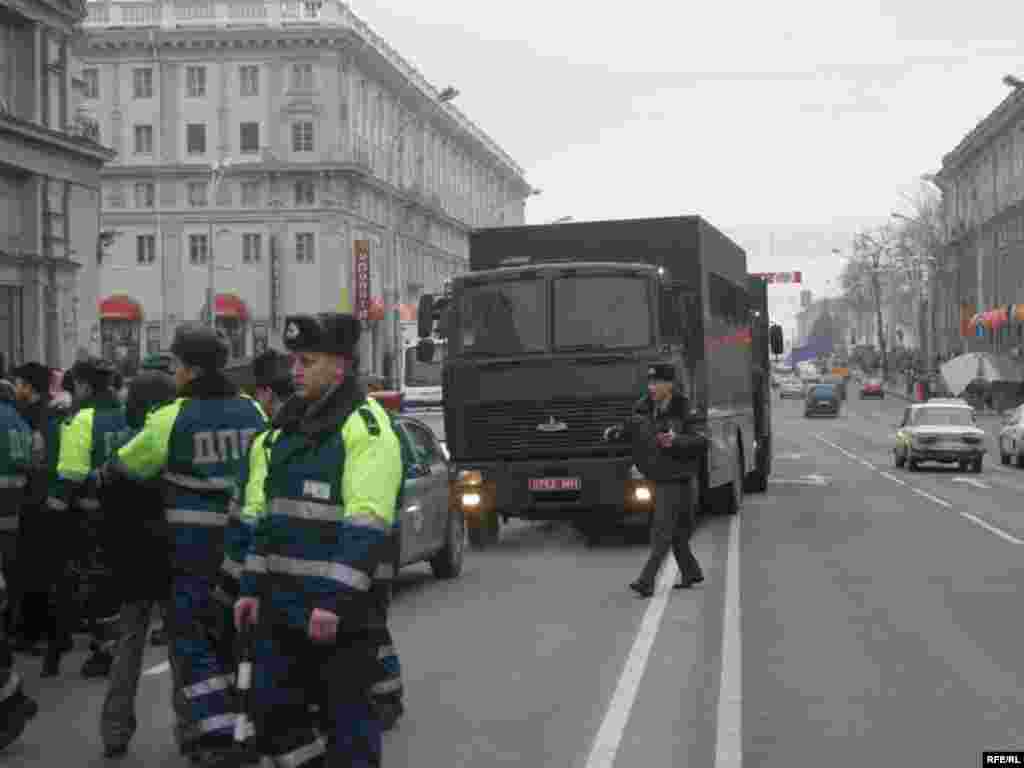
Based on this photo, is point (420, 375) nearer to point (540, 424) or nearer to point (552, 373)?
point (540, 424)

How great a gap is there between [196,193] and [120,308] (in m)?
6.50

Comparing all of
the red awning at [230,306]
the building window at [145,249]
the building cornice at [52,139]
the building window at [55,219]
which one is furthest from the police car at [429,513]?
the building window at [145,249]

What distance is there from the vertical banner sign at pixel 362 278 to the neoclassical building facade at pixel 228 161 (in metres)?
0.30

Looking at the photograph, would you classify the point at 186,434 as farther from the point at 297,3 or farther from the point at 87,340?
the point at 297,3

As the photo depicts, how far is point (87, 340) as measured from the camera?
4003 centimetres

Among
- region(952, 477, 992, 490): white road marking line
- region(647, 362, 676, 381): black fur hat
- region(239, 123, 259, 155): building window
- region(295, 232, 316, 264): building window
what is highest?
region(239, 123, 259, 155): building window

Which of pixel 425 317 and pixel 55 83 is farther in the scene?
pixel 55 83

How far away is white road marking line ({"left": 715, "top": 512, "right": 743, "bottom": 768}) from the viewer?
7.75 metres

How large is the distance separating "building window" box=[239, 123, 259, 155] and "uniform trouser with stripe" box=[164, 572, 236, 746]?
74630mm

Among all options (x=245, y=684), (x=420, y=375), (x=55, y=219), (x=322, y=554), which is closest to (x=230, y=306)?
(x=420, y=375)

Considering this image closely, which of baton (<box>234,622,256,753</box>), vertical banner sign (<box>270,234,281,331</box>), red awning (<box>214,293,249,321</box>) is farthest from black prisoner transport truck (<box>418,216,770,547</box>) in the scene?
red awning (<box>214,293,249,321</box>)

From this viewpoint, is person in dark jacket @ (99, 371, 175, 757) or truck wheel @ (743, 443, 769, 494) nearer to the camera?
person in dark jacket @ (99, 371, 175, 757)

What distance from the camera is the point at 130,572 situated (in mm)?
7645

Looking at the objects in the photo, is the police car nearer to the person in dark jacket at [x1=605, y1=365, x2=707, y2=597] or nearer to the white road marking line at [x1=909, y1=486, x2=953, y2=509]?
the person in dark jacket at [x1=605, y1=365, x2=707, y2=597]
